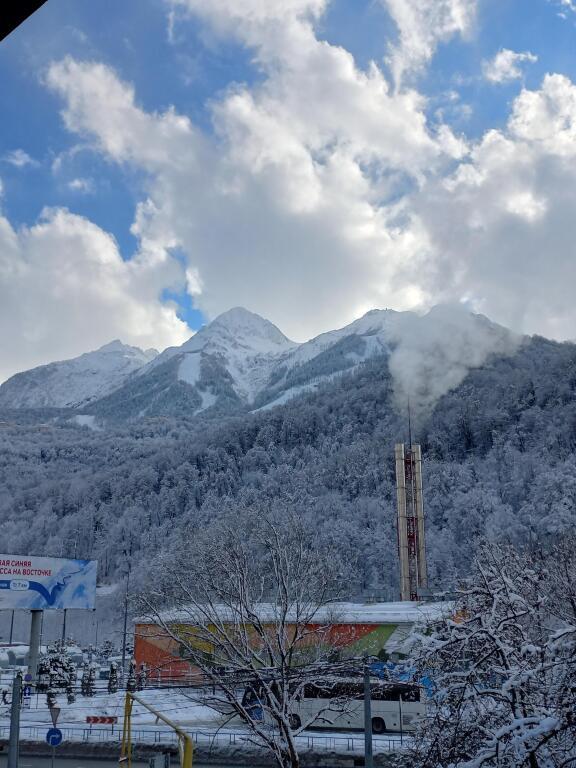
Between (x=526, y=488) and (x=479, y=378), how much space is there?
1615 inches

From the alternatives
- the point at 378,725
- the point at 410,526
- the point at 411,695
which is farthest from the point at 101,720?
the point at 410,526

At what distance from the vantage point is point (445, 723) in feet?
29.3

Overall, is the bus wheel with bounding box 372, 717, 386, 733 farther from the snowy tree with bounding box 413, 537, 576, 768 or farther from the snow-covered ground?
the snowy tree with bounding box 413, 537, 576, 768

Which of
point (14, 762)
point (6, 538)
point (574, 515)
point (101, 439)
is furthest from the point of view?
point (101, 439)

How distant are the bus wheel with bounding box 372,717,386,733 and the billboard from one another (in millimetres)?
16779

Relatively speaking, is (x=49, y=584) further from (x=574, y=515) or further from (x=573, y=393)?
(x=573, y=393)

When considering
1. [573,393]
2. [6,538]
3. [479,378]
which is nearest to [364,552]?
[573,393]

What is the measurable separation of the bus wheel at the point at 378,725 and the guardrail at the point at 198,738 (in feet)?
2.54

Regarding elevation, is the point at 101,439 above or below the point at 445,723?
above

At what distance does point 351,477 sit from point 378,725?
7987 cm

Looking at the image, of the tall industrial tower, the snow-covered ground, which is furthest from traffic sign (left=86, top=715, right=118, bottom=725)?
the tall industrial tower

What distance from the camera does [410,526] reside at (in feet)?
195

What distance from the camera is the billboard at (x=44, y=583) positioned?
3444cm

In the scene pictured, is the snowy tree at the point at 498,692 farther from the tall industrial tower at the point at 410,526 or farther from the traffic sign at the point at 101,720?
the tall industrial tower at the point at 410,526
